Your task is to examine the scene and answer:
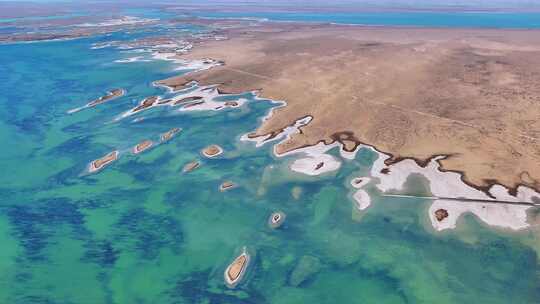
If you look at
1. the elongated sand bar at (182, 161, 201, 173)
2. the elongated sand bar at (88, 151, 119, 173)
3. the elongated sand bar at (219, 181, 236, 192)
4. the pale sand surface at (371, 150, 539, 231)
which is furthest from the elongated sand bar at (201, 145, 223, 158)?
the pale sand surface at (371, 150, 539, 231)

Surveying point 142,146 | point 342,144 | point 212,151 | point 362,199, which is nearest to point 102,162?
point 142,146

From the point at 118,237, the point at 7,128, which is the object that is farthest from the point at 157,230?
the point at 7,128

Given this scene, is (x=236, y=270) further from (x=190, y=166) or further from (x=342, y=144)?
(x=342, y=144)

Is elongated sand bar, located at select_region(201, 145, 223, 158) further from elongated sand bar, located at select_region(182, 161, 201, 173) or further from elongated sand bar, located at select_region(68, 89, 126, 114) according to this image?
elongated sand bar, located at select_region(68, 89, 126, 114)

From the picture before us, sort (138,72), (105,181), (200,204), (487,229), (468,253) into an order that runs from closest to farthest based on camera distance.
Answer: (468,253) < (487,229) < (200,204) < (105,181) < (138,72)

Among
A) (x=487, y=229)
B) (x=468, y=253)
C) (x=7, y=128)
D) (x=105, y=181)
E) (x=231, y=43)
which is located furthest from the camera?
(x=231, y=43)

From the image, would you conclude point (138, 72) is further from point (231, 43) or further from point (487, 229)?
point (487, 229)
